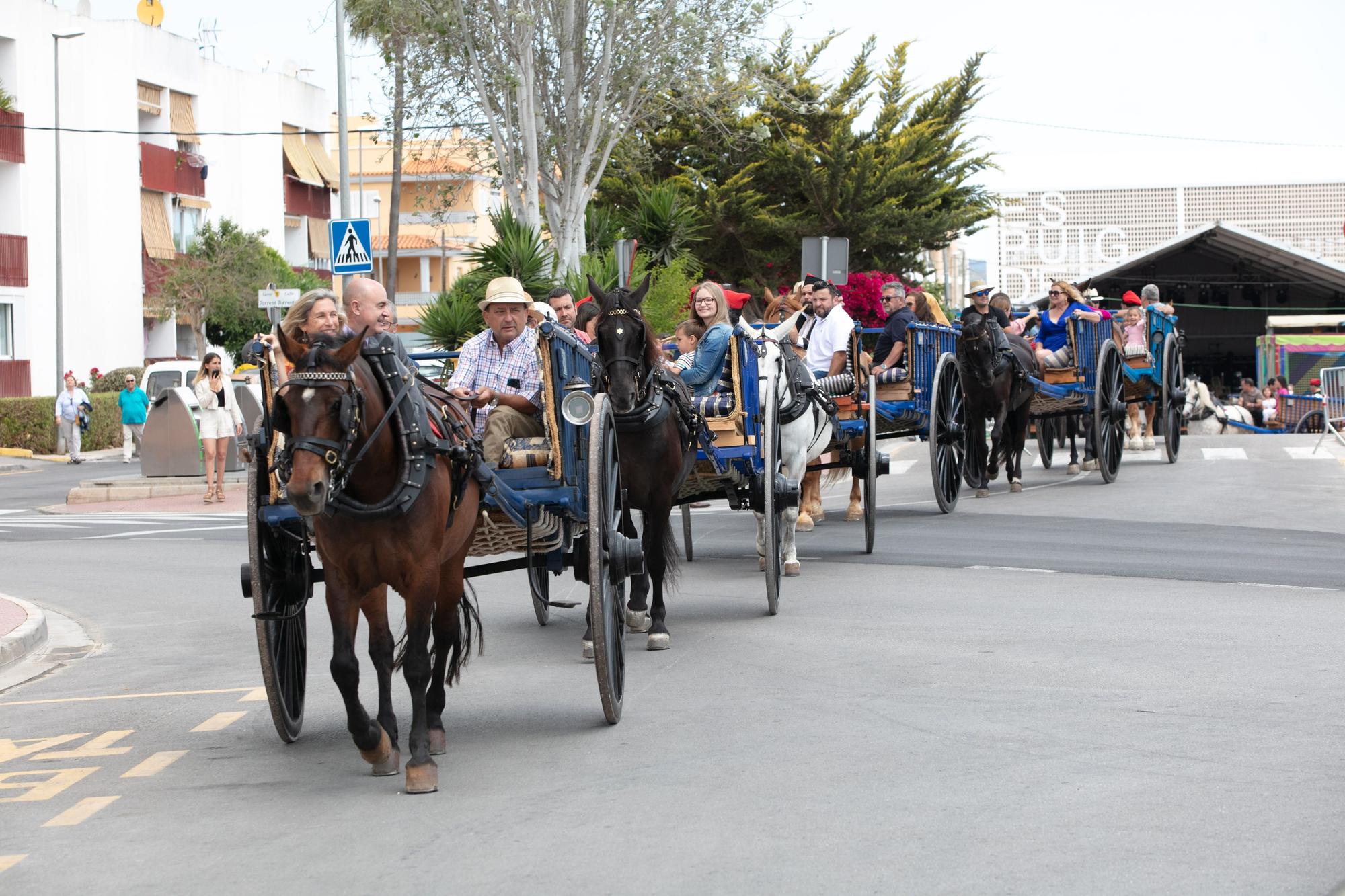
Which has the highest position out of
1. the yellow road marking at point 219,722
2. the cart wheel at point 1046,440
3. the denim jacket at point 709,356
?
the denim jacket at point 709,356

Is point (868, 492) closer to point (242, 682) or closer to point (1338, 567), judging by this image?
point (1338, 567)

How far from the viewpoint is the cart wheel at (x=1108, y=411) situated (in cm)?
1919

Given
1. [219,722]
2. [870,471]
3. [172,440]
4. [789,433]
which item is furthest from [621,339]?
[172,440]

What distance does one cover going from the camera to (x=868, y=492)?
13.5m

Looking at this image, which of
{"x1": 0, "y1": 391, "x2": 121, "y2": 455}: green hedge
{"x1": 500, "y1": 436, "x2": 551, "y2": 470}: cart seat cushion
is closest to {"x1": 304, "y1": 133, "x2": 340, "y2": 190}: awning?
{"x1": 0, "y1": 391, "x2": 121, "y2": 455}: green hedge

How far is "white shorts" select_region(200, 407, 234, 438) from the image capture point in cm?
2184

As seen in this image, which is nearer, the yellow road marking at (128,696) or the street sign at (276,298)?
the yellow road marking at (128,696)

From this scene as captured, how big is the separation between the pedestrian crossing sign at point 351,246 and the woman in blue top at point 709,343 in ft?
34.1

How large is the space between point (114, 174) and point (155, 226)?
298 cm

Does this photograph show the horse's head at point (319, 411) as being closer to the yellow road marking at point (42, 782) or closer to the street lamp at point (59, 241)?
the yellow road marking at point (42, 782)

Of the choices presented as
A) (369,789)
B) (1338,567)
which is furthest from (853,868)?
(1338,567)

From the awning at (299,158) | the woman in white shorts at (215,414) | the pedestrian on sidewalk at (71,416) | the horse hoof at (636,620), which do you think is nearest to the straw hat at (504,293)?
the horse hoof at (636,620)

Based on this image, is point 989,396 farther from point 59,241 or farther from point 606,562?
point 59,241

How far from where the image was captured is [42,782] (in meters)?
6.94
